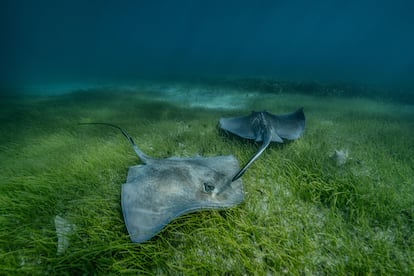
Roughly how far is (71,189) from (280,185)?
2992mm

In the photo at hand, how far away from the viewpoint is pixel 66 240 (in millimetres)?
1933

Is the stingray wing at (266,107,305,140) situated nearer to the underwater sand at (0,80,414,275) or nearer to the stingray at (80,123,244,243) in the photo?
the underwater sand at (0,80,414,275)

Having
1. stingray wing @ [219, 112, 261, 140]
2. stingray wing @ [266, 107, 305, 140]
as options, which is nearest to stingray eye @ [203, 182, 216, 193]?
stingray wing @ [219, 112, 261, 140]

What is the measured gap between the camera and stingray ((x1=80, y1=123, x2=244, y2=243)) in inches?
71.2

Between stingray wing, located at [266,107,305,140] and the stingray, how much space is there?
86.3 inches

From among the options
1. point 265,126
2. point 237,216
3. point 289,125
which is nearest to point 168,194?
point 237,216

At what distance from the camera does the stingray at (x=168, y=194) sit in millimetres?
1809

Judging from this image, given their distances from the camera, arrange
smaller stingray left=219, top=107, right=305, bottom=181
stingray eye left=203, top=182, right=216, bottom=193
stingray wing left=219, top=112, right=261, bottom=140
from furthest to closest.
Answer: stingray wing left=219, top=112, right=261, bottom=140, smaller stingray left=219, top=107, right=305, bottom=181, stingray eye left=203, top=182, right=216, bottom=193

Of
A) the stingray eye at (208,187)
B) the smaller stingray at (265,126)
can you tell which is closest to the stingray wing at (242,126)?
the smaller stingray at (265,126)

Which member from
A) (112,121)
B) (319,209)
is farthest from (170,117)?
(319,209)

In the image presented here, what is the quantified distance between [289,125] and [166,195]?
3.61 m

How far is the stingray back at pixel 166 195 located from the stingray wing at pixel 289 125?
2193 mm

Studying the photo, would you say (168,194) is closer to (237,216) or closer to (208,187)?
(208,187)

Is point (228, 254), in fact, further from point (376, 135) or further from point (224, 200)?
point (376, 135)
